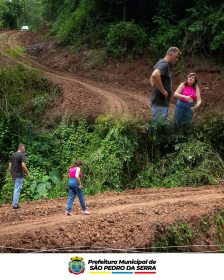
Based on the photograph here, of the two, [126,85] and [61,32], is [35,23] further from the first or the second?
[126,85]

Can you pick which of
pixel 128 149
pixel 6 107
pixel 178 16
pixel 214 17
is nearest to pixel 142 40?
pixel 178 16

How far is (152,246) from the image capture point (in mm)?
7840

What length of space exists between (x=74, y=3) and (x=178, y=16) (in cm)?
776

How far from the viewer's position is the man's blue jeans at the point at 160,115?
11.4 m

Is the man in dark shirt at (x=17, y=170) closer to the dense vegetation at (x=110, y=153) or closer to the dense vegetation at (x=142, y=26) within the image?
the dense vegetation at (x=110, y=153)

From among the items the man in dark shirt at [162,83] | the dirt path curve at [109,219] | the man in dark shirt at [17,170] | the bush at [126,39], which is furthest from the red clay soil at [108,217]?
the bush at [126,39]

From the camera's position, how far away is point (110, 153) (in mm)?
13023

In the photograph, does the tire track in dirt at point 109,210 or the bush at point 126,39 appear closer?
the tire track in dirt at point 109,210

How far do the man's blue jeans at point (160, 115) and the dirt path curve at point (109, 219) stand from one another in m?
1.73

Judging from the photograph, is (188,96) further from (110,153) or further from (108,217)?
(108,217)

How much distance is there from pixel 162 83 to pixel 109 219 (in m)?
3.54

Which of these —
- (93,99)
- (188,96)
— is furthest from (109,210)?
(93,99)

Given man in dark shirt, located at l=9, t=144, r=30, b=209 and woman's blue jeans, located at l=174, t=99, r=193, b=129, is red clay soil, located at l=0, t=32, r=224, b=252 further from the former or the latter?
woman's blue jeans, located at l=174, t=99, r=193, b=129

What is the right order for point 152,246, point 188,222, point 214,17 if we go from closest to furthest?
point 152,246 < point 188,222 < point 214,17
